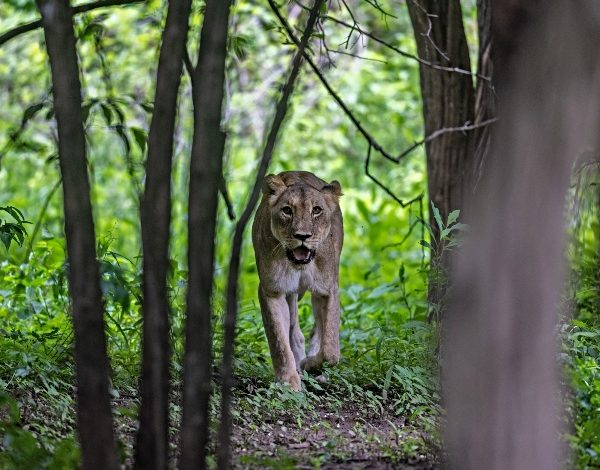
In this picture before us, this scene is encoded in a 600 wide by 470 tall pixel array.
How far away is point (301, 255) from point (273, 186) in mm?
549

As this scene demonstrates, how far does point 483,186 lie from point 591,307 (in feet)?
12.9

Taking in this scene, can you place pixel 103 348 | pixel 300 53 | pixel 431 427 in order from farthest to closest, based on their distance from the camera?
pixel 431 427, pixel 300 53, pixel 103 348

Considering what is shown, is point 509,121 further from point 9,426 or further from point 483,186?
point 9,426

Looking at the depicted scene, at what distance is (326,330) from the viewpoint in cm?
629

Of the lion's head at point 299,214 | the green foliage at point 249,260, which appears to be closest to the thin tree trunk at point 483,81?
the green foliage at point 249,260

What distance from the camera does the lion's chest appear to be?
6230mm

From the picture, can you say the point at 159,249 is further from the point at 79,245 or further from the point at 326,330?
the point at 326,330

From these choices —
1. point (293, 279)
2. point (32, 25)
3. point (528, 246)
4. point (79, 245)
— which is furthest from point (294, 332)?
point (528, 246)

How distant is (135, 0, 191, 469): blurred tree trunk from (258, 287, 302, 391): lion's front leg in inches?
98.0

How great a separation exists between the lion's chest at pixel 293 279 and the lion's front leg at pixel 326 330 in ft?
0.30

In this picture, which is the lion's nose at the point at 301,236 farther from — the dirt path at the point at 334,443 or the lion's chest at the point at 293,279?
the dirt path at the point at 334,443

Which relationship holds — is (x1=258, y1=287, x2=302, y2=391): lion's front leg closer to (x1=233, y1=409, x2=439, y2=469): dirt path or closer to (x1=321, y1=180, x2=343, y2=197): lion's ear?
(x1=233, y1=409, x2=439, y2=469): dirt path

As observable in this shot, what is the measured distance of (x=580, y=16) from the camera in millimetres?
2736

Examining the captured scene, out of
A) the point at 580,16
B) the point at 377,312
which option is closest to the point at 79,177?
the point at 580,16
